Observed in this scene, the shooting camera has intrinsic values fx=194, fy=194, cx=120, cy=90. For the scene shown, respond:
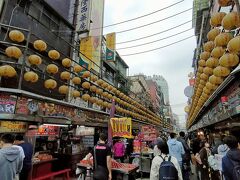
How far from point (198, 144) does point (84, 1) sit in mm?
13974

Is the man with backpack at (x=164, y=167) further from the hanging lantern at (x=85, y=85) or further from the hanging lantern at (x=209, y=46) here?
the hanging lantern at (x=85, y=85)

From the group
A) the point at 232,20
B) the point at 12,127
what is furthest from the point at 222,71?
the point at 12,127

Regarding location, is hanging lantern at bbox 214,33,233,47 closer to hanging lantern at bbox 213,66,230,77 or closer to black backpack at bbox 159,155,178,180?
hanging lantern at bbox 213,66,230,77

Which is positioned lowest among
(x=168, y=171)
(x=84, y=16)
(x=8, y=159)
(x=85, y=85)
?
(x=168, y=171)

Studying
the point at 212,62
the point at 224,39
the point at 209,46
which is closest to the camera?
the point at 224,39

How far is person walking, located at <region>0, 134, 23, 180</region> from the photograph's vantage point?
187 inches

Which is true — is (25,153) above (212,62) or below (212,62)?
below

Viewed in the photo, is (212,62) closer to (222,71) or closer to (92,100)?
(222,71)

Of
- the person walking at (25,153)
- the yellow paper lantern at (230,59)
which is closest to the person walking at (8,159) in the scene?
the person walking at (25,153)

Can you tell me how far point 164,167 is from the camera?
14.3 ft

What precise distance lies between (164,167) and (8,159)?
3.82 m

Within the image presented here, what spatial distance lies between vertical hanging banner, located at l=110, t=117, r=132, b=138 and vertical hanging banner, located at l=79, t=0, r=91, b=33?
9.14 metres

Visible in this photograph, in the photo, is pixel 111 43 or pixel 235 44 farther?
pixel 111 43

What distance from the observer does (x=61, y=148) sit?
14.2 metres
